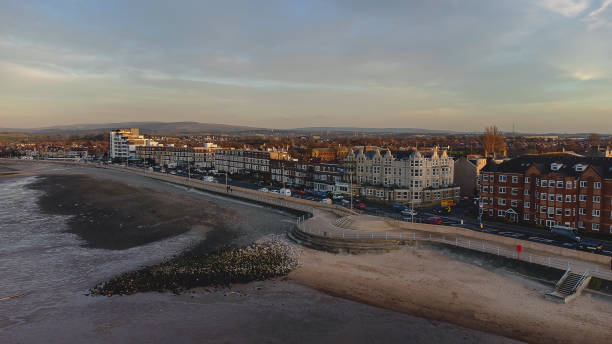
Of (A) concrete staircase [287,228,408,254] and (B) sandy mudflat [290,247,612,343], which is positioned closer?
(B) sandy mudflat [290,247,612,343]

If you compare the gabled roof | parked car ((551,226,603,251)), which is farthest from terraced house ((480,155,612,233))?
parked car ((551,226,603,251))

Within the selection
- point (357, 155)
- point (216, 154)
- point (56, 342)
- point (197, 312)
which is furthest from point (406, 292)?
point (216, 154)

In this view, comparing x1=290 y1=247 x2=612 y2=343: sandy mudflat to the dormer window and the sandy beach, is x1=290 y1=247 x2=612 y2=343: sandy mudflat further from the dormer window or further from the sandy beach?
the dormer window

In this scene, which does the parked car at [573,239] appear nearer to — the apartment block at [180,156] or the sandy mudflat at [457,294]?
the sandy mudflat at [457,294]

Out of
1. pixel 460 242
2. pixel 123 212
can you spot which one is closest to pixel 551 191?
pixel 460 242

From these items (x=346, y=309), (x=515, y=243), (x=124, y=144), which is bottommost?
(x=346, y=309)

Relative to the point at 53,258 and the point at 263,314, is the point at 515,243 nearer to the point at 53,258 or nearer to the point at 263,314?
the point at 263,314

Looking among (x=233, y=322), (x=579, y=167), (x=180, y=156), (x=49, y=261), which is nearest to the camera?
(x=233, y=322)

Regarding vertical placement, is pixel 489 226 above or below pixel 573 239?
below
